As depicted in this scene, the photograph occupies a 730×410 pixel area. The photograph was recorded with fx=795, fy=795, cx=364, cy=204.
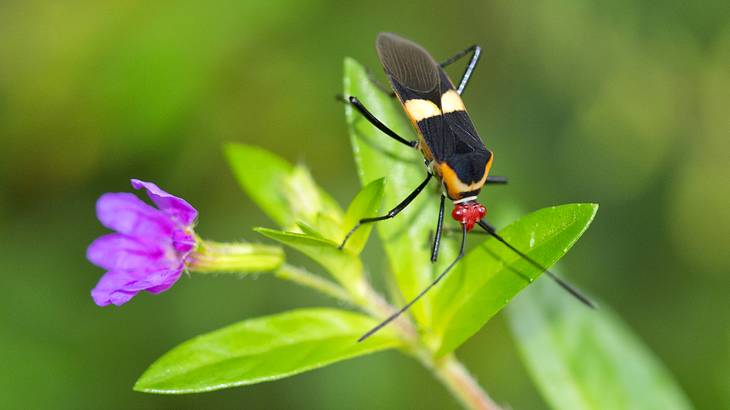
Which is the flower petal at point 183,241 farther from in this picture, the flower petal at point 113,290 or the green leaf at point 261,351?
the green leaf at point 261,351

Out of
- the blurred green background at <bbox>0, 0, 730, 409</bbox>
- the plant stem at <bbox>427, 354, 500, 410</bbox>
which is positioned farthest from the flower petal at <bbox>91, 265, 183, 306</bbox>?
the blurred green background at <bbox>0, 0, 730, 409</bbox>

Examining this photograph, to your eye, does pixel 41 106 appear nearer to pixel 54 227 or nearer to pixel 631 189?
pixel 54 227

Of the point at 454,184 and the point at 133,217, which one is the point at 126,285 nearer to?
the point at 133,217

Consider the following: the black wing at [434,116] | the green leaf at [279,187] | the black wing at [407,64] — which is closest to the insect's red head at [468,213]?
the black wing at [434,116]

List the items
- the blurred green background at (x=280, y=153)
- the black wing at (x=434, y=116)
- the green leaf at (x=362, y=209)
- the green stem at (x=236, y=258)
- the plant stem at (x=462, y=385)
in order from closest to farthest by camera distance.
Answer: the green leaf at (x=362, y=209) < the green stem at (x=236, y=258) < the plant stem at (x=462, y=385) < the black wing at (x=434, y=116) < the blurred green background at (x=280, y=153)

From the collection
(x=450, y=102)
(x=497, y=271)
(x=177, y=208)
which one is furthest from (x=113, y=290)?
(x=450, y=102)

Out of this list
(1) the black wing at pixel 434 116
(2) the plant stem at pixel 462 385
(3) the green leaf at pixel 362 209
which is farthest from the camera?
(1) the black wing at pixel 434 116

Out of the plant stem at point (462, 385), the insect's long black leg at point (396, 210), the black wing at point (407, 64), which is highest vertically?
the black wing at point (407, 64)
